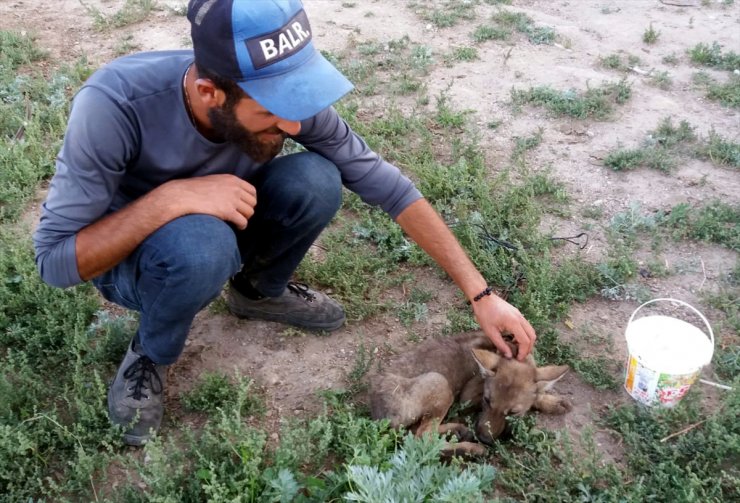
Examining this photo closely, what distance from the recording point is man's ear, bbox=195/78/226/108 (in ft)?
9.60

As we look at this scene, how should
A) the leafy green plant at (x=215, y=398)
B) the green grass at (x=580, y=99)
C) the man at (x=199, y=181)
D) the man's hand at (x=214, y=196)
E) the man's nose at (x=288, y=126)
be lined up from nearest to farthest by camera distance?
1. the man at (x=199, y=181)
2. the man's nose at (x=288, y=126)
3. the man's hand at (x=214, y=196)
4. the leafy green plant at (x=215, y=398)
5. the green grass at (x=580, y=99)

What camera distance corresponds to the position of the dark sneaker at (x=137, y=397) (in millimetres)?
3467

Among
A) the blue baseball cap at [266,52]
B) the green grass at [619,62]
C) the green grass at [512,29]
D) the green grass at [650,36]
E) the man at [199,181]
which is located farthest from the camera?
the green grass at [512,29]

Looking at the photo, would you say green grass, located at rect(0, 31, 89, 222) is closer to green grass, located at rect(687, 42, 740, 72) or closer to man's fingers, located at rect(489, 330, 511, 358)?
man's fingers, located at rect(489, 330, 511, 358)

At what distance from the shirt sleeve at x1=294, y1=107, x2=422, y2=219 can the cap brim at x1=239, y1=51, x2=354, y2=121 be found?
25.8 inches

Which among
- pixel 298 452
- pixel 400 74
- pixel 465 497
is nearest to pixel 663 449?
pixel 465 497

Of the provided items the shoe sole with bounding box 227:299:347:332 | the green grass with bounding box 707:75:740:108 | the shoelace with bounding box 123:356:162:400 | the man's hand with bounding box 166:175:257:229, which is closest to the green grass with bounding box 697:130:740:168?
the green grass with bounding box 707:75:740:108

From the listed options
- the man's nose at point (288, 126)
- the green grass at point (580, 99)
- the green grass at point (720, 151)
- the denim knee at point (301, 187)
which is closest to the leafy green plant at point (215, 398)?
the denim knee at point (301, 187)

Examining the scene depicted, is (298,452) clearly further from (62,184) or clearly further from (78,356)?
(62,184)

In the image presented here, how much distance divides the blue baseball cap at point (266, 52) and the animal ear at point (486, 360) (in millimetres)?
1613

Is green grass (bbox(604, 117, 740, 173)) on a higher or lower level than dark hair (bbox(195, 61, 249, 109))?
lower

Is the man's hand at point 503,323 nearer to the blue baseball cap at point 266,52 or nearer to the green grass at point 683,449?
the green grass at point 683,449

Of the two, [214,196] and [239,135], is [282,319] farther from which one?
[239,135]

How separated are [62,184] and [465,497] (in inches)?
86.4
